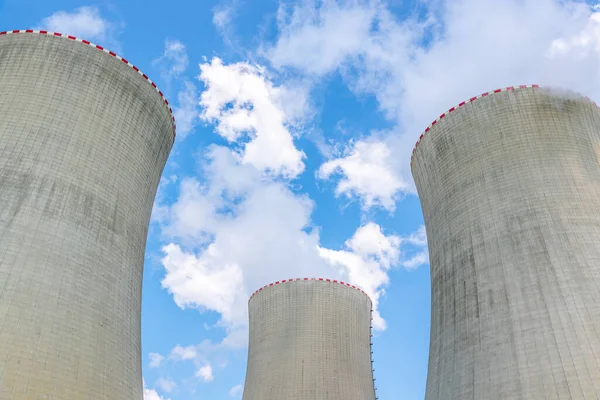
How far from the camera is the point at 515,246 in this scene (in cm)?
782

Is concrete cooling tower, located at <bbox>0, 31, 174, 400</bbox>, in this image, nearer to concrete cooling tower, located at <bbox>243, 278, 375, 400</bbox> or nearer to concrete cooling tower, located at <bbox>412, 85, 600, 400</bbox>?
concrete cooling tower, located at <bbox>412, 85, 600, 400</bbox>

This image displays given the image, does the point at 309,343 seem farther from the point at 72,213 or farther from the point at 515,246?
the point at 72,213

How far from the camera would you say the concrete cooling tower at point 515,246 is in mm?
6855

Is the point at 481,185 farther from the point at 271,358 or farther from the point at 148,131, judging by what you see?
the point at 271,358

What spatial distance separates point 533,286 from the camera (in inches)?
290

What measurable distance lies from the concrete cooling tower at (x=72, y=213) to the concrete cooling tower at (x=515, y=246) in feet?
15.3

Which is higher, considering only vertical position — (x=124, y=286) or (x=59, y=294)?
(x=124, y=286)

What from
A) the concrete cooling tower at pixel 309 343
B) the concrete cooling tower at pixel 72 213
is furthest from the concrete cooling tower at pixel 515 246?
the concrete cooling tower at pixel 309 343

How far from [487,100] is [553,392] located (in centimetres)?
454

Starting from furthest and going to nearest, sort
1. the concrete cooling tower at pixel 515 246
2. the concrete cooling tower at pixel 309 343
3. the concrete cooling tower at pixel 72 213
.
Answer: the concrete cooling tower at pixel 309 343 < the concrete cooling tower at pixel 515 246 < the concrete cooling tower at pixel 72 213

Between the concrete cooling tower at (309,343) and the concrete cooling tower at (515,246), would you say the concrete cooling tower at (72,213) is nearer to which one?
the concrete cooling tower at (515,246)

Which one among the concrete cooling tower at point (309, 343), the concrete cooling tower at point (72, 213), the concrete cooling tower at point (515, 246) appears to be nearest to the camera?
the concrete cooling tower at point (72, 213)

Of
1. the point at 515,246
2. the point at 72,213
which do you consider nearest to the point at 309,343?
the point at 515,246

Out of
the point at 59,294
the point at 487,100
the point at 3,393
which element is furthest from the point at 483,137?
the point at 3,393
